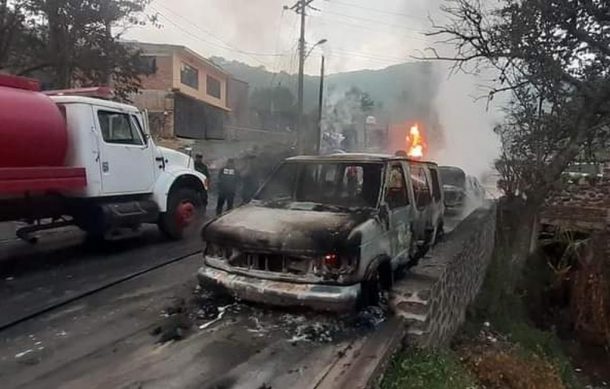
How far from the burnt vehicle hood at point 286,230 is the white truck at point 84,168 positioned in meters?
2.65

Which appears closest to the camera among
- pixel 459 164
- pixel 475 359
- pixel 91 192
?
pixel 475 359

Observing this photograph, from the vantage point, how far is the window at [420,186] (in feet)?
21.7

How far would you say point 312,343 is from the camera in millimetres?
4355

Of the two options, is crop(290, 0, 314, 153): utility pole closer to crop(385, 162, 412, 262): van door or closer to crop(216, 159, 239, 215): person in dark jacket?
crop(216, 159, 239, 215): person in dark jacket

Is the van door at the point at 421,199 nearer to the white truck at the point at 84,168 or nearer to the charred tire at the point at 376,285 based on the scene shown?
the charred tire at the point at 376,285

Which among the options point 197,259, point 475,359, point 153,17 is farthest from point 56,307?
point 153,17

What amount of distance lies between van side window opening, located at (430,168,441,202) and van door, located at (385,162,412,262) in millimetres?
1441

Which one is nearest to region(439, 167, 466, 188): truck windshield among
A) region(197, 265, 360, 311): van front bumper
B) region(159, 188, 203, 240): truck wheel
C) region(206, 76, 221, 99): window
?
region(159, 188, 203, 240): truck wheel

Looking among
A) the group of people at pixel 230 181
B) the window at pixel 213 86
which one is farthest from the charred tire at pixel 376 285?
the window at pixel 213 86

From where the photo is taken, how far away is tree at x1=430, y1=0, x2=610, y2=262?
8.68 metres

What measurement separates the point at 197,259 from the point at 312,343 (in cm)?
377

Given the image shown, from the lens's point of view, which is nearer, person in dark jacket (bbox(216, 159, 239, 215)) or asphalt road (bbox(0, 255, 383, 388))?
asphalt road (bbox(0, 255, 383, 388))

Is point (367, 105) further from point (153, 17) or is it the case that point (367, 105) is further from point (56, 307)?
point (56, 307)

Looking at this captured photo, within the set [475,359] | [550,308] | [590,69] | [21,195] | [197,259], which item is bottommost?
[550,308]
